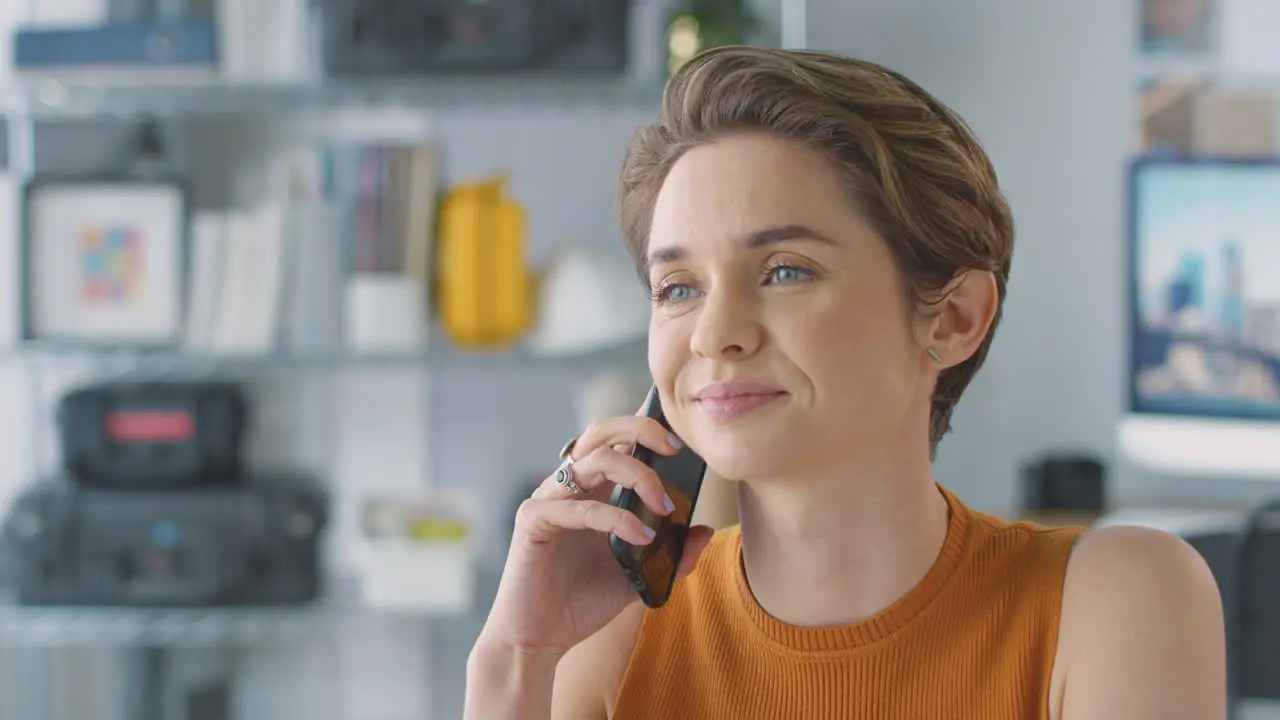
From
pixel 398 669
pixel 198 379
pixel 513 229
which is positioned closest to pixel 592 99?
pixel 513 229

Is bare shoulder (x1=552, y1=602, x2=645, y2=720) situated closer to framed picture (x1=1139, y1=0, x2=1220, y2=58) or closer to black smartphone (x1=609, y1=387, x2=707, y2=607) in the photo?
black smartphone (x1=609, y1=387, x2=707, y2=607)

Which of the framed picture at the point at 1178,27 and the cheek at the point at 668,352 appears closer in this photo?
the cheek at the point at 668,352

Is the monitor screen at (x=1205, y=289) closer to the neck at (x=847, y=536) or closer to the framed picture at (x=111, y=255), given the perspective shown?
the framed picture at (x=111, y=255)

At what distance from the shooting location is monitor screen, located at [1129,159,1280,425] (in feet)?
9.41

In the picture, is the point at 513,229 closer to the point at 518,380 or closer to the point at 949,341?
the point at 518,380

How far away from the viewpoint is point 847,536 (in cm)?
100

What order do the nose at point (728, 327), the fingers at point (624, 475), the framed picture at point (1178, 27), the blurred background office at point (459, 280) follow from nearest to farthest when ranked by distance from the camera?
the nose at point (728, 327), the fingers at point (624, 475), the blurred background office at point (459, 280), the framed picture at point (1178, 27)

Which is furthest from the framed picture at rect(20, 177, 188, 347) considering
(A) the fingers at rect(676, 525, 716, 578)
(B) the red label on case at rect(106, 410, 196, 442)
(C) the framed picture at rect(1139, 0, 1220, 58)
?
(A) the fingers at rect(676, 525, 716, 578)

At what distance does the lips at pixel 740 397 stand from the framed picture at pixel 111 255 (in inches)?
84.6

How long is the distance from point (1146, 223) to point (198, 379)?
1.87 metres

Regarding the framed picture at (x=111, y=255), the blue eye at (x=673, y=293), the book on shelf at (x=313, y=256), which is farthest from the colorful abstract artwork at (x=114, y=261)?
the blue eye at (x=673, y=293)

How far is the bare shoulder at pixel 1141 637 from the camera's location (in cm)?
94

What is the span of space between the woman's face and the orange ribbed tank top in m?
0.12

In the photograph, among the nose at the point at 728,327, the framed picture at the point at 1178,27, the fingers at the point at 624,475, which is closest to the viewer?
the nose at the point at 728,327
